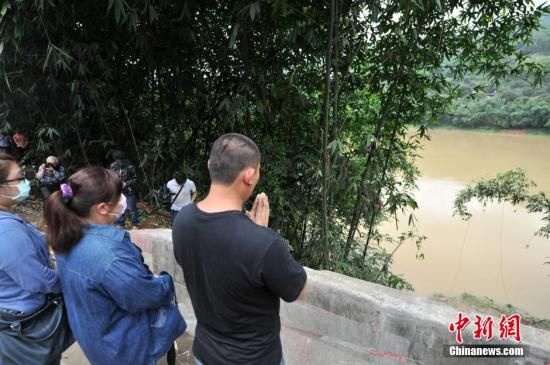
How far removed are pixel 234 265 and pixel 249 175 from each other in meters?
0.27

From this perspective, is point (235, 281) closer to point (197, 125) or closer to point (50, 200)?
point (50, 200)

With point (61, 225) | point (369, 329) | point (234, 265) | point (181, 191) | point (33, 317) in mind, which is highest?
point (61, 225)

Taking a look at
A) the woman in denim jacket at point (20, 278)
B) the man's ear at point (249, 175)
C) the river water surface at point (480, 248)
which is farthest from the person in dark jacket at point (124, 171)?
the river water surface at point (480, 248)

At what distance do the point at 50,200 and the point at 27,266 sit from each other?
246mm

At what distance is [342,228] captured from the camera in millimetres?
4758

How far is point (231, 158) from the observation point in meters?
1.13

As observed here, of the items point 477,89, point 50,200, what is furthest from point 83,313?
point 477,89

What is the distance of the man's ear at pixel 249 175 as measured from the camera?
3.75 ft

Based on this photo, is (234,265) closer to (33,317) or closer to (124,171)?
(33,317)

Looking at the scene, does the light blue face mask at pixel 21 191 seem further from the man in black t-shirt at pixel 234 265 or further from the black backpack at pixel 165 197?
the black backpack at pixel 165 197

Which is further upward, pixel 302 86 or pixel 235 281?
pixel 302 86

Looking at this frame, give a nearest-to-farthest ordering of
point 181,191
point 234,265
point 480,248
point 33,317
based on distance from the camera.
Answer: point 234,265
point 33,317
point 181,191
point 480,248

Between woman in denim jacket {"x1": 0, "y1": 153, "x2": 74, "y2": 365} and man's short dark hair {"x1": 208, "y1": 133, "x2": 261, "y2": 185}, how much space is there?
72 centimetres

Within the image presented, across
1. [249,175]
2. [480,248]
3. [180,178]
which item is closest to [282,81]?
[180,178]
